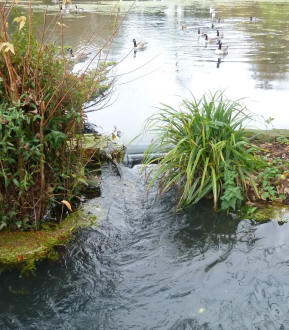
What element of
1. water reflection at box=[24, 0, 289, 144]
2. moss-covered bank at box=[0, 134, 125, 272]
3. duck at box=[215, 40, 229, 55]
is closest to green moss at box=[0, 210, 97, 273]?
moss-covered bank at box=[0, 134, 125, 272]

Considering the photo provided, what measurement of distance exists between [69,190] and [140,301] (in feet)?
4.04

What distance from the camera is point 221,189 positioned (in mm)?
3814

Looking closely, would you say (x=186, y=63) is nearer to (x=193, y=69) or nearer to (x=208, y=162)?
(x=193, y=69)

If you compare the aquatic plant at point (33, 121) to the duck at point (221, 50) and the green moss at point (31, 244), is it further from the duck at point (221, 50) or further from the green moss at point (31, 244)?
the duck at point (221, 50)

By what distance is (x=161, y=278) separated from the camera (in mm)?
2992

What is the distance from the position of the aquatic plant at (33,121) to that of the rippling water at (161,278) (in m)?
0.54

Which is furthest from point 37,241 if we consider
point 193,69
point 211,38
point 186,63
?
point 211,38

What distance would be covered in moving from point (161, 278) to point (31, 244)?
1.15 m

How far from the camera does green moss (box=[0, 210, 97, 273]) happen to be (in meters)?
3.08

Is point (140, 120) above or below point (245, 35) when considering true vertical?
below

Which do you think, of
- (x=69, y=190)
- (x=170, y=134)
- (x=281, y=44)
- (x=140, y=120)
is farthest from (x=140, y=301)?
(x=281, y=44)

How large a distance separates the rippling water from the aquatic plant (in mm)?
544

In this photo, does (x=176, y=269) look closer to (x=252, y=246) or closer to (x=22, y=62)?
(x=252, y=246)

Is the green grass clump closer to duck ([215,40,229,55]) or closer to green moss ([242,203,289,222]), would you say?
green moss ([242,203,289,222])
